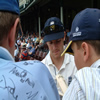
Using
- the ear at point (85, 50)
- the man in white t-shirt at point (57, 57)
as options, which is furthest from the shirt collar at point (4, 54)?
the man in white t-shirt at point (57, 57)

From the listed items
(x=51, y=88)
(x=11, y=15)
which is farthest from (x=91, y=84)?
(x=11, y=15)

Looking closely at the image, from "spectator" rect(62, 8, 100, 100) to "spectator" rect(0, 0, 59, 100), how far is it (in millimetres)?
176

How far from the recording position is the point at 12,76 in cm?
59

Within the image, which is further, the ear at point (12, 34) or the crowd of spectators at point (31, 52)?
the crowd of spectators at point (31, 52)

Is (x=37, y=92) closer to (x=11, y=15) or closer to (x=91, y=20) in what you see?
(x=11, y=15)

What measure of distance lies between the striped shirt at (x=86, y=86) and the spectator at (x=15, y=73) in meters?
0.16

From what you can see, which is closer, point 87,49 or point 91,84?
point 91,84

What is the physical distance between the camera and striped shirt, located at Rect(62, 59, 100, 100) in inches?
28.9

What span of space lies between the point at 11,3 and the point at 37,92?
47cm

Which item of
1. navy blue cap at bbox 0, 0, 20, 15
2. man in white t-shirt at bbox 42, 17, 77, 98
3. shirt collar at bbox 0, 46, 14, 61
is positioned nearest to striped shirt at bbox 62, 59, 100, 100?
shirt collar at bbox 0, 46, 14, 61

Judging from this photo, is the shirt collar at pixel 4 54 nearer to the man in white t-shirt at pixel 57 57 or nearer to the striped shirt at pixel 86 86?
the striped shirt at pixel 86 86

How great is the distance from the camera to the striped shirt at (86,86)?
0.73 meters

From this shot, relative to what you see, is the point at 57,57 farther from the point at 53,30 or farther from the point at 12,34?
the point at 12,34

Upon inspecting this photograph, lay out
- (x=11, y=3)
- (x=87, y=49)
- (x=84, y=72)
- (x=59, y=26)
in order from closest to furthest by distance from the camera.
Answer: (x=11, y=3)
(x=84, y=72)
(x=87, y=49)
(x=59, y=26)
